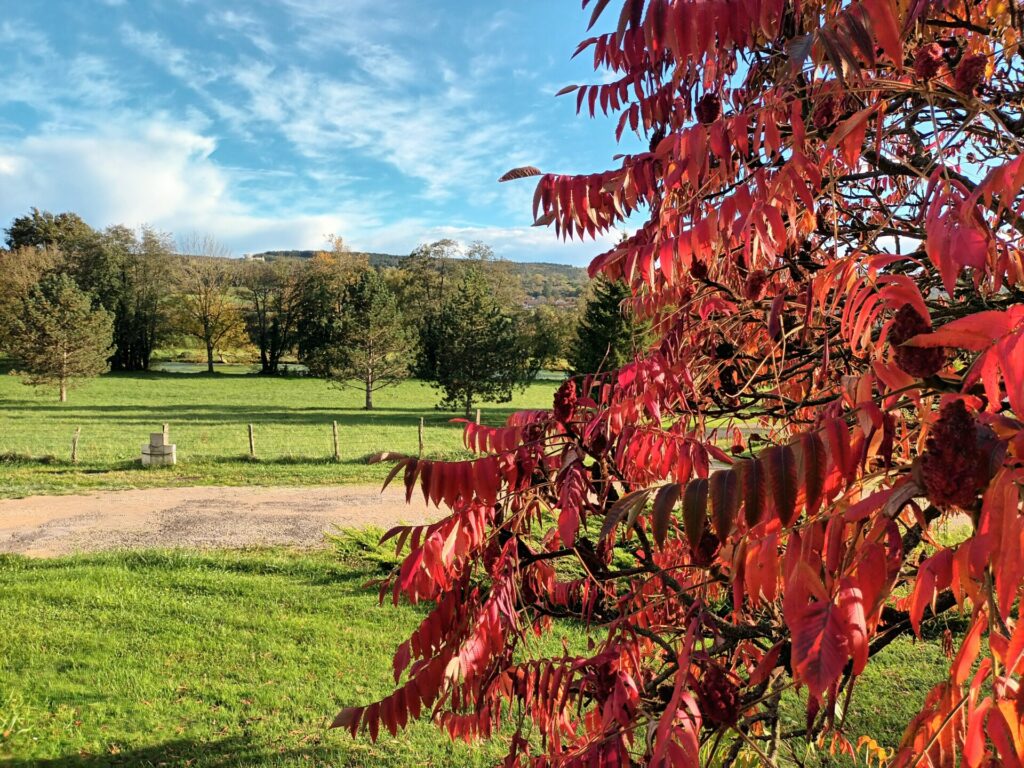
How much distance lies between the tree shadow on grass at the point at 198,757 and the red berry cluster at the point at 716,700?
4113 millimetres

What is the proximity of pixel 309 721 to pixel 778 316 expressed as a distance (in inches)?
192

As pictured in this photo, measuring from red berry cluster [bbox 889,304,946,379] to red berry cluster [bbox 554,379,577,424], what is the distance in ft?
3.95

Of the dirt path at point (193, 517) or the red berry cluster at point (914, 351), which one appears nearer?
the red berry cluster at point (914, 351)

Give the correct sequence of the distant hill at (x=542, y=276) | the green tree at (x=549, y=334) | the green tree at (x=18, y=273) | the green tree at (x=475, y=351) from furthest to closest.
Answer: the distant hill at (x=542, y=276)
the green tree at (x=549, y=334)
the green tree at (x=18, y=273)
the green tree at (x=475, y=351)

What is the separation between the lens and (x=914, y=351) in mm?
920

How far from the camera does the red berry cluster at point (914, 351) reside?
91 cm

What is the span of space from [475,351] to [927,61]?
96.6ft

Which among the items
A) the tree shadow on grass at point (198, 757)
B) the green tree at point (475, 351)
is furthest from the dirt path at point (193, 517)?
the green tree at point (475, 351)

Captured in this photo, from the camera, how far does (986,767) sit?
1.06 metres

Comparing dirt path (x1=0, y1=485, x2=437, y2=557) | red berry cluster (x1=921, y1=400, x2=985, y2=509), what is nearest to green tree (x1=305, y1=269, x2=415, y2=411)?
dirt path (x1=0, y1=485, x2=437, y2=557)

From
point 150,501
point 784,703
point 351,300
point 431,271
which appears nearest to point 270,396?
point 351,300

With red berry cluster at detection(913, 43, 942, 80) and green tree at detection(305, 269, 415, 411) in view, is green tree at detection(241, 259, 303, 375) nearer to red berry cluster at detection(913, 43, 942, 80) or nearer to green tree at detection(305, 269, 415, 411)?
green tree at detection(305, 269, 415, 411)

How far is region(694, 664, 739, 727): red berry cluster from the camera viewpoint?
1412mm

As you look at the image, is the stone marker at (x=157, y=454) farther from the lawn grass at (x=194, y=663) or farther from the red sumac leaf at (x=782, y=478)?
the red sumac leaf at (x=782, y=478)
